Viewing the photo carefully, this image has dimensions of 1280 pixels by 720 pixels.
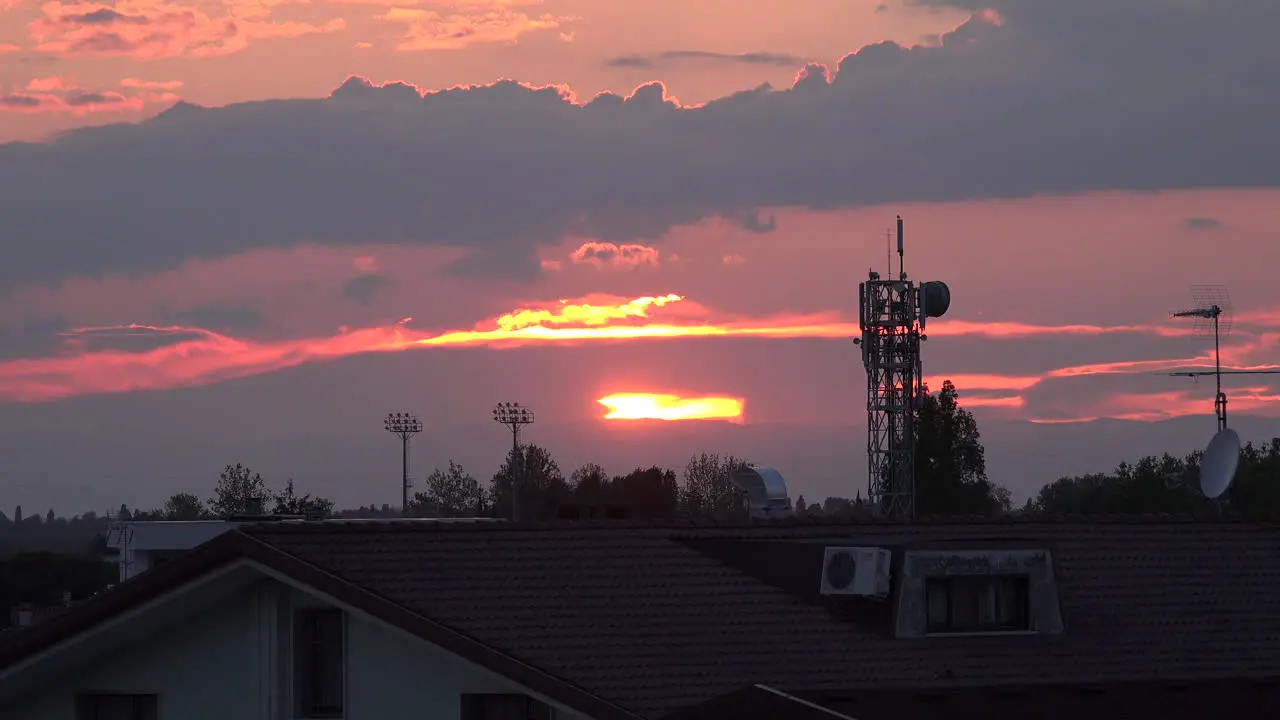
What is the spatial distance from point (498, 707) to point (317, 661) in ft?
10.4

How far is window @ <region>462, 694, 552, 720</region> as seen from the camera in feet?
86.9

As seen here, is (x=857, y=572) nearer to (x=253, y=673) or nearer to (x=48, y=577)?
(x=253, y=673)

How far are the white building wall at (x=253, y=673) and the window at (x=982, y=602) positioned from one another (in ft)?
25.5

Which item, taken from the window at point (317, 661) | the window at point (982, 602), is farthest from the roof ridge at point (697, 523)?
the window at point (982, 602)

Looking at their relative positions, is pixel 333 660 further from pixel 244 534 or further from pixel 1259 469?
pixel 1259 469

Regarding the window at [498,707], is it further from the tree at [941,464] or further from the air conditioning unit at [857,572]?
the tree at [941,464]

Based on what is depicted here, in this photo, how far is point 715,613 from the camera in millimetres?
28312

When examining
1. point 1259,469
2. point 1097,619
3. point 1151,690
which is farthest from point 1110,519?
point 1259,469

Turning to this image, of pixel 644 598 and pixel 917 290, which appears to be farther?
pixel 917 290

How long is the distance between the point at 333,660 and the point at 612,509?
37.3ft

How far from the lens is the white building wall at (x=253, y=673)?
88.1 feet

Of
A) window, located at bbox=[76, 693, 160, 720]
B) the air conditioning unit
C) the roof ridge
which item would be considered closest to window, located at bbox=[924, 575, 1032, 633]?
the air conditioning unit

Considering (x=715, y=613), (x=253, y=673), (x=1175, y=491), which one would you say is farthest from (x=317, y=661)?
(x=1175, y=491)

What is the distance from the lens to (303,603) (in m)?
28.1
